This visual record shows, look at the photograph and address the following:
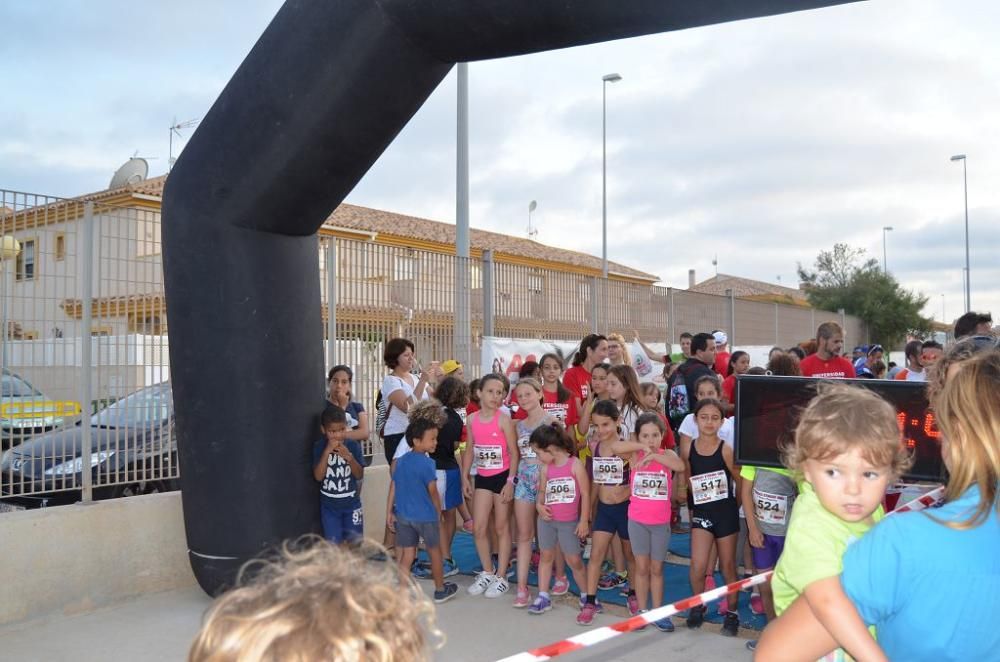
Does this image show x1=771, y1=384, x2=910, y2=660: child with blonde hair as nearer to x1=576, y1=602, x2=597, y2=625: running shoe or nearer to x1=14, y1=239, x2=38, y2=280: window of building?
x1=576, y1=602, x2=597, y2=625: running shoe

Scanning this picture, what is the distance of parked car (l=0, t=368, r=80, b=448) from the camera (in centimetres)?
575

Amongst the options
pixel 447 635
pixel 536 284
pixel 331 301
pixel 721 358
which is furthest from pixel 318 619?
pixel 536 284

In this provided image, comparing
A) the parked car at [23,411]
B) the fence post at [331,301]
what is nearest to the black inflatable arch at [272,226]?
the parked car at [23,411]

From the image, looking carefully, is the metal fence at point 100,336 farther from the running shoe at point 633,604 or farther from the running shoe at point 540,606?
the running shoe at point 633,604

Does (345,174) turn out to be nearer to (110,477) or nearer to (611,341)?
(110,477)

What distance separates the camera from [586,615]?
5.87 m

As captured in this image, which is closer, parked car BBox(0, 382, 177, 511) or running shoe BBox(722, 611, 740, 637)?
running shoe BBox(722, 611, 740, 637)

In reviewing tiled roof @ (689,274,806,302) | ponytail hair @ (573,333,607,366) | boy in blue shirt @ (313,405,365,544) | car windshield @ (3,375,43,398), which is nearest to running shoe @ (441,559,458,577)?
boy in blue shirt @ (313,405,365,544)

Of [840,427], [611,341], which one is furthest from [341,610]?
[611,341]

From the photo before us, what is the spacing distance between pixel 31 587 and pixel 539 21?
16.4 feet

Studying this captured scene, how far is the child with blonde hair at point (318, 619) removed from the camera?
1010 mm

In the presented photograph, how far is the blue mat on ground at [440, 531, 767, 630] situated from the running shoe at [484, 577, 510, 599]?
0.45 metres

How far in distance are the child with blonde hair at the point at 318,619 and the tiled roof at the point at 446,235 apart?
25.9m

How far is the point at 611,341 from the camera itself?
881cm
